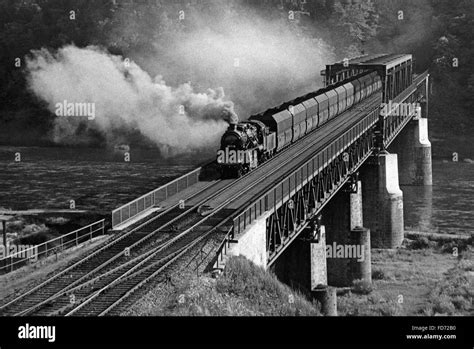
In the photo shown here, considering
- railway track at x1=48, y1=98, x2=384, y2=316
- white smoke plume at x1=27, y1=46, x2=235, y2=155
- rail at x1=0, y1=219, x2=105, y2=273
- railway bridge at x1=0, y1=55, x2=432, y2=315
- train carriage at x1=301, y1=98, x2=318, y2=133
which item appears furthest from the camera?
white smoke plume at x1=27, y1=46, x2=235, y2=155

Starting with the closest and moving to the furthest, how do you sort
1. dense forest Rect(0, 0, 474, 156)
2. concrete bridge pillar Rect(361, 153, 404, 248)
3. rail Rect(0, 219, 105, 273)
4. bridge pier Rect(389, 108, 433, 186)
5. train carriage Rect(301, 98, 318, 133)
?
rail Rect(0, 219, 105, 273), train carriage Rect(301, 98, 318, 133), concrete bridge pillar Rect(361, 153, 404, 248), bridge pier Rect(389, 108, 433, 186), dense forest Rect(0, 0, 474, 156)

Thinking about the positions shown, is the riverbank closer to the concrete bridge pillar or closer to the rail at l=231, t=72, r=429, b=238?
the concrete bridge pillar

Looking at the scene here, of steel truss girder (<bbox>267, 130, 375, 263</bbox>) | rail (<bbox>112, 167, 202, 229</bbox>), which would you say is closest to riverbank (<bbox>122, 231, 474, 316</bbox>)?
steel truss girder (<bbox>267, 130, 375, 263</bbox>)

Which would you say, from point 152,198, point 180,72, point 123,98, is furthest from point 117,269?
point 180,72

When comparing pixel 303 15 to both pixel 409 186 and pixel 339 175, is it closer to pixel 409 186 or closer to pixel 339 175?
pixel 409 186

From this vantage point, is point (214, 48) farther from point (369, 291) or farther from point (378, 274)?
point (369, 291)

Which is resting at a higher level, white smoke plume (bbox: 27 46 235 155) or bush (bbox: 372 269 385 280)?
white smoke plume (bbox: 27 46 235 155)
